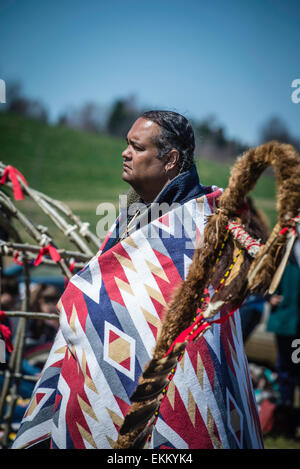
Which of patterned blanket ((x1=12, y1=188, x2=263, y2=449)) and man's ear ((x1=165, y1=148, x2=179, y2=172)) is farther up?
man's ear ((x1=165, y1=148, x2=179, y2=172))

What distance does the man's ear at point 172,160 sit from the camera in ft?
5.93

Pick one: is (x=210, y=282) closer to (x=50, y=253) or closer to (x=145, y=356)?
(x=145, y=356)

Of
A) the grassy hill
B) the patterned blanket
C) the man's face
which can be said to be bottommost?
the grassy hill

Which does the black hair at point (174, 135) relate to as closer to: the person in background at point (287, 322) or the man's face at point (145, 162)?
the man's face at point (145, 162)

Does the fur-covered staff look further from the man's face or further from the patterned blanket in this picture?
the man's face

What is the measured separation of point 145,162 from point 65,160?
81.5ft

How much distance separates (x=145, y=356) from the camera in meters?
1.48

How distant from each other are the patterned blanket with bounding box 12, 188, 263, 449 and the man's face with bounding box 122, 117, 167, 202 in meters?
0.26

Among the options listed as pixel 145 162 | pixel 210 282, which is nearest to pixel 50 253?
pixel 145 162

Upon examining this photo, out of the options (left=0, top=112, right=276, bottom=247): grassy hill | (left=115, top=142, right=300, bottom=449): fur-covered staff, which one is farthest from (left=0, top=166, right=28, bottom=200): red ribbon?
(left=0, top=112, right=276, bottom=247): grassy hill

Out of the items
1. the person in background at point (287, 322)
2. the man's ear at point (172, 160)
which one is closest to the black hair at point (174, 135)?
the man's ear at point (172, 160)

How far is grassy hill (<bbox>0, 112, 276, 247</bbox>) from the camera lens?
2180 cm

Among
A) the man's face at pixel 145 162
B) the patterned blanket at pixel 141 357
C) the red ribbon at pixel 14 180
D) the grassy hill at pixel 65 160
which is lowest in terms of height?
the grassy hill at pixel 65 160

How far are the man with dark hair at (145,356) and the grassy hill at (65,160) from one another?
17.8 meters
